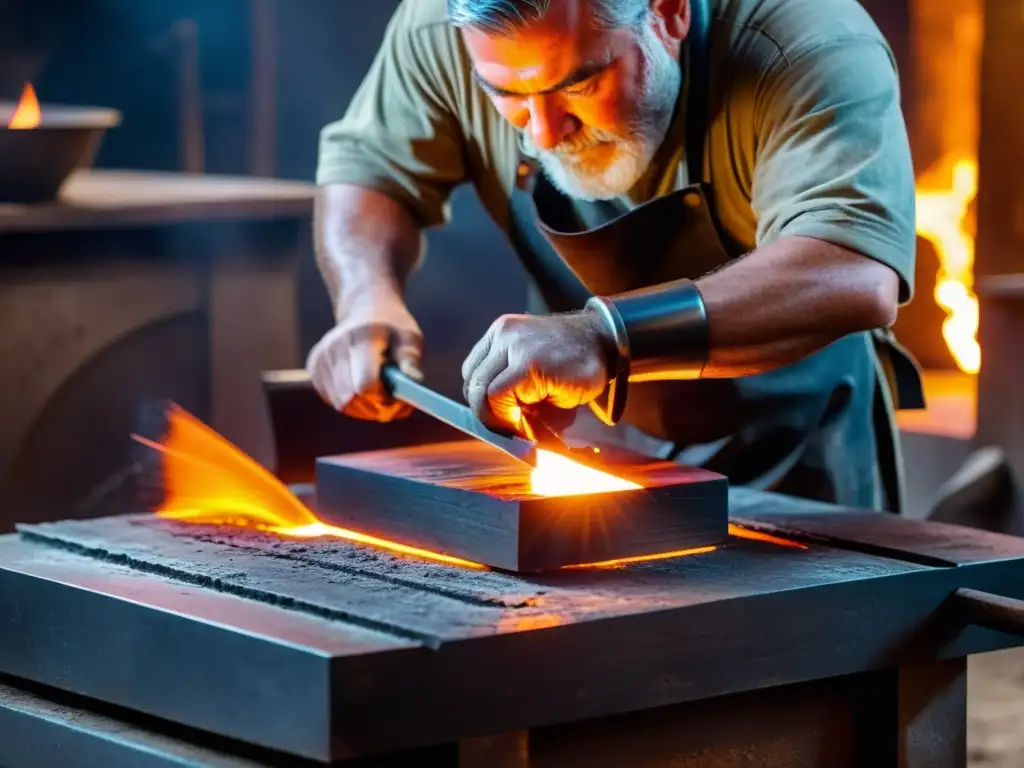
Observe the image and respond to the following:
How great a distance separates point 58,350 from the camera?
4.01 meters

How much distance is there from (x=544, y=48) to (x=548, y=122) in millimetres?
140

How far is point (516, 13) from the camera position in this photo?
243 cm

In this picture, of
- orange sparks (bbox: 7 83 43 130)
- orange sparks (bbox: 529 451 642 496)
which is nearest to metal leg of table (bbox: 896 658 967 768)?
orange sparks (bbox: 529 451 642 496)

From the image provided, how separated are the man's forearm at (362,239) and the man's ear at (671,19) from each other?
0.64m

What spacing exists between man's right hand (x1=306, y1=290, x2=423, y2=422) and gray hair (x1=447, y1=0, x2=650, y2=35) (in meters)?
0.50

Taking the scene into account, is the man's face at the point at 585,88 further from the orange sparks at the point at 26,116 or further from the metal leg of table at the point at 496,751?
the orange sparks at the point at 26,116

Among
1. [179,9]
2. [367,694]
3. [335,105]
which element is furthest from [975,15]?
[367,694]

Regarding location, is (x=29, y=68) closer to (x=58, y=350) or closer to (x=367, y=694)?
(x=58, y=350)

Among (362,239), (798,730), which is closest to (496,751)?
(798,730)

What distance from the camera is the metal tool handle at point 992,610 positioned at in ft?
6.90

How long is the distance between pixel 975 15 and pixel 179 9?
114 inches

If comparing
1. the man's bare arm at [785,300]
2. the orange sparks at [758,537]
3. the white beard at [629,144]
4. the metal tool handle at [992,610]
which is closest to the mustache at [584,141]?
the white beard at [629,144]

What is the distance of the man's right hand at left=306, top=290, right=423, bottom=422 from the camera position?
2695 millimetres

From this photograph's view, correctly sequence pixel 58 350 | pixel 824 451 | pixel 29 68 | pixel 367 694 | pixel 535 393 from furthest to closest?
pixel 29 68 < pixel 58 350 < pixel 824 451 < pixel 535 393 < pixel 367 694
